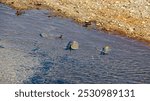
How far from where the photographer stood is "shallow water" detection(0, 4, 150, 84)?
26391 millimetres

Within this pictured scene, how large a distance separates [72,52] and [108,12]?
10501 mm

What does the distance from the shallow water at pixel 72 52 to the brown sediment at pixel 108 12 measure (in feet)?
4.68

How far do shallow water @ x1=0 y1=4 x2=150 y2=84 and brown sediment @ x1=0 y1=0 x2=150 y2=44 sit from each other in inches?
56.2

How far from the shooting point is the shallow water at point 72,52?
26.4m

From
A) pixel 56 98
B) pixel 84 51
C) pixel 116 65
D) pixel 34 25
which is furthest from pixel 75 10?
pixel 56 98

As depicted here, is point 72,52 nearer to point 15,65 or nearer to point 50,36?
point 50,36

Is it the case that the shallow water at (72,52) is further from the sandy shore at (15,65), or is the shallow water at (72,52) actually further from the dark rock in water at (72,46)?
the sandy shore at (15,65)

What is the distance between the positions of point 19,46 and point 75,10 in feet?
35.8

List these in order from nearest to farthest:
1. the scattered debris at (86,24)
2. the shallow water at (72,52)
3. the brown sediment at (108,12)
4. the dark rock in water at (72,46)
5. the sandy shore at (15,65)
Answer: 1. the sandy shore at (15,65)
2. the shallow water at (72,52)
3. the dark rock in water at (72,46)
4. the brown sediment at (108,12)
5. the scattered debris at (86,24)

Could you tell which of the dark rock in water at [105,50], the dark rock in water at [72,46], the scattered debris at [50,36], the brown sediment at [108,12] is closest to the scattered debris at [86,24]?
the brown sediment at [108,12]

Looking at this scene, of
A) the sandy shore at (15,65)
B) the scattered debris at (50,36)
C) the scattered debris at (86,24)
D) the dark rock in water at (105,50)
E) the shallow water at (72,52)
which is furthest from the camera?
the scattered debris at (86,24)

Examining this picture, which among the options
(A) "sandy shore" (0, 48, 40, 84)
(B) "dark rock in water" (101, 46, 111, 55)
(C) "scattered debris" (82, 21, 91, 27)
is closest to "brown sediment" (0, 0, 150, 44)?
(C) "scattered debris" (82, 21, 91, 27)

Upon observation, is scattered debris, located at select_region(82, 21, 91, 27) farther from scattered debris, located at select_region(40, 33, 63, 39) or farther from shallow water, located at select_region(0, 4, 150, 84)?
scattered debris, located at select_region(40, 33, 63, 39)

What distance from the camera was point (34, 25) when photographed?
3547cm
